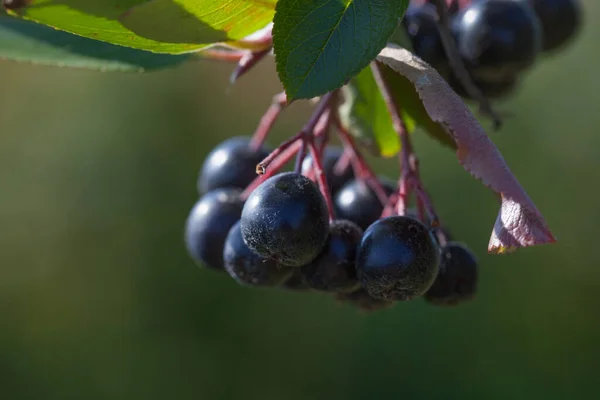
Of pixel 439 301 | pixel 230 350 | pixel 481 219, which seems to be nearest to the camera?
pixel 439 301

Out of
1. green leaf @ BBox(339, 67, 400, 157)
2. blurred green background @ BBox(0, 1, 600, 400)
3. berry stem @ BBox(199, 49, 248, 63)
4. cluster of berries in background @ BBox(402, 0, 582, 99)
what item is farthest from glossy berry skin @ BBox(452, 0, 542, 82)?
blurred green background @ BBox(0, 1, 600, 400)

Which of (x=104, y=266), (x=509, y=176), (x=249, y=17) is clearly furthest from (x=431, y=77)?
(x=104, y=266)

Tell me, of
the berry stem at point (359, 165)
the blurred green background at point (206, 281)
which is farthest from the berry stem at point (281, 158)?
the blurred green background at point (206, 281)

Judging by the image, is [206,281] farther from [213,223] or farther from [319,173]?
[319,173]

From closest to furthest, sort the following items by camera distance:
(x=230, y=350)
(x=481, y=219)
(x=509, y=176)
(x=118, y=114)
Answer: (x=509, y=176), (x=481, y=219), (x=230, y=350), (x=118, y=114)

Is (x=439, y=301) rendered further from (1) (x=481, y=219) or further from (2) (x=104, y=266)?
(2) (x=104, y=266)

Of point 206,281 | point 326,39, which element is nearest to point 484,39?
point 326,39
